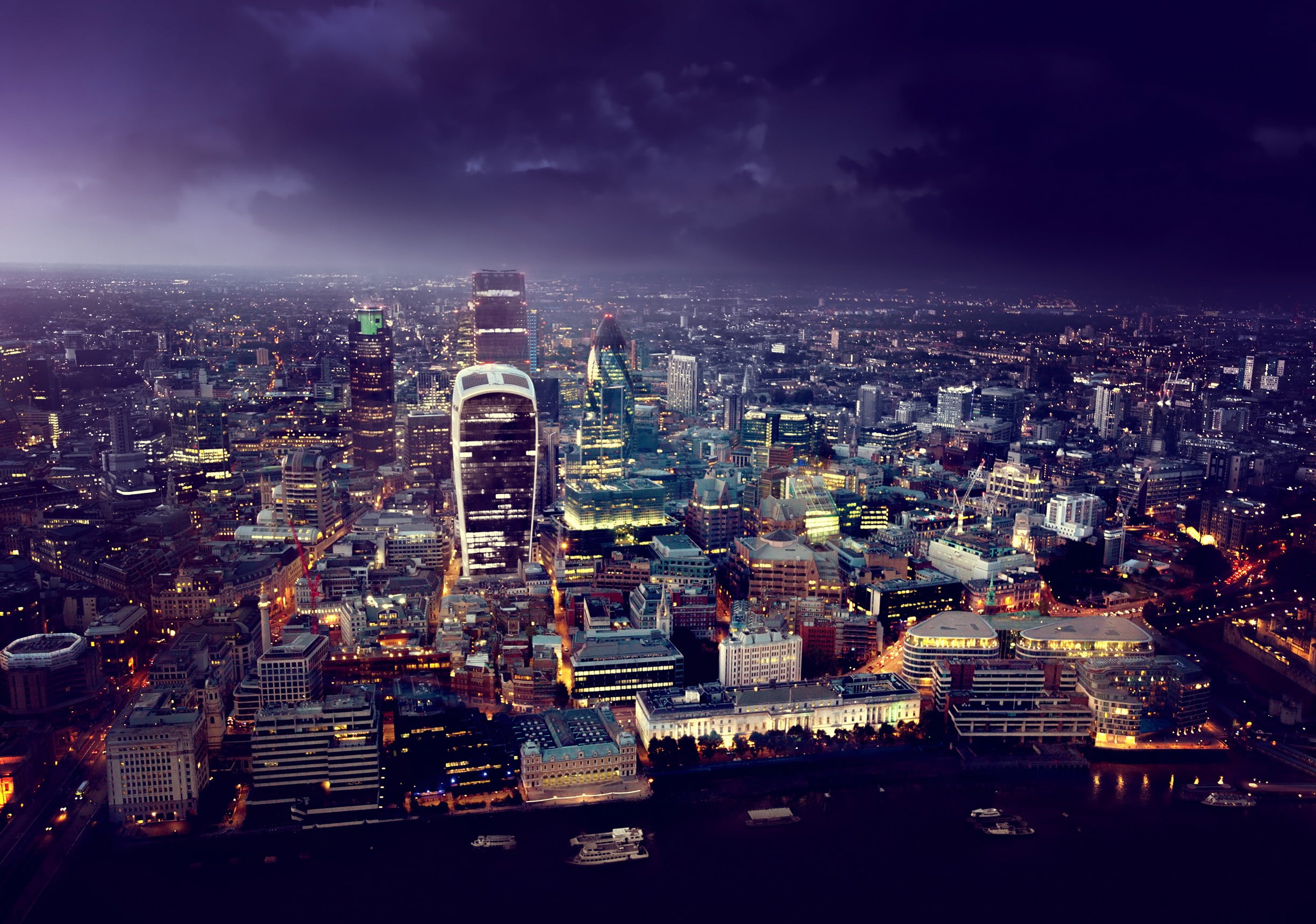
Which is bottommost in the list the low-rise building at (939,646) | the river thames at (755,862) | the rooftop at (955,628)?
the river thames at (755,862)

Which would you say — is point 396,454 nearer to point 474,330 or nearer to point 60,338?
point 474,330

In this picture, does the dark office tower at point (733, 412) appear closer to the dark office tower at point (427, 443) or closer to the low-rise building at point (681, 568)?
the dark office tower at point (427, 443)

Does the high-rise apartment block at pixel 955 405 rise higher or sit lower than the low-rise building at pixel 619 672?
higher

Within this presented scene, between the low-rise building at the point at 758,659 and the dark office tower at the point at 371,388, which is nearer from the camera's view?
the low-rise building at the point at 758,659

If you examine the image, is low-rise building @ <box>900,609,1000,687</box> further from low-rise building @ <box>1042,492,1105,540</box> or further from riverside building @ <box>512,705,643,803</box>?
low-rise building @ <box>1042,492,1105,540</box>

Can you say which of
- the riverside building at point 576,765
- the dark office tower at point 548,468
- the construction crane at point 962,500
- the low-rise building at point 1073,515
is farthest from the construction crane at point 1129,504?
the riverside building at point 576,765

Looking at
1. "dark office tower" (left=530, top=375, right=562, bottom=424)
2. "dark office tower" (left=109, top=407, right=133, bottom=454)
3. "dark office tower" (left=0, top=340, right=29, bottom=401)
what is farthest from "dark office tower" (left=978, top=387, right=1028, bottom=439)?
"dark office tower" (left=0, top=340, right=29, bottom=401)
